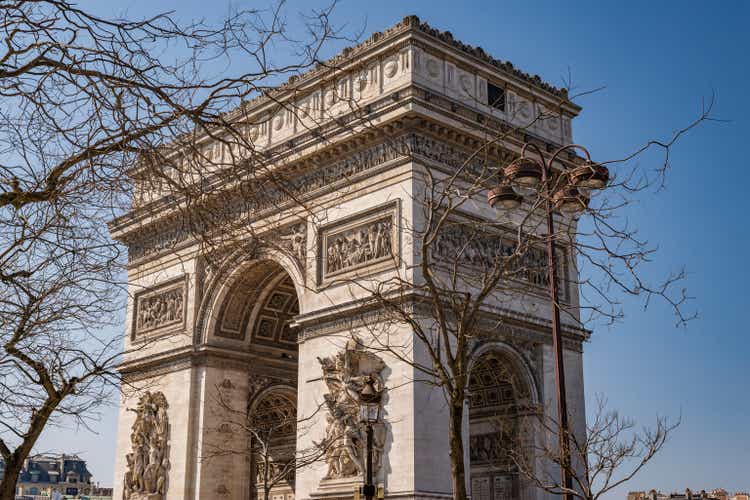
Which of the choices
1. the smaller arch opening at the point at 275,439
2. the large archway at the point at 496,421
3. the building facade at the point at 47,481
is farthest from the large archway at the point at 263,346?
the building facade at the point at 47,481

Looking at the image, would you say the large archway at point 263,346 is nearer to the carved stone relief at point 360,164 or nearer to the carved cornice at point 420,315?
the carved stone relief at point 360,164

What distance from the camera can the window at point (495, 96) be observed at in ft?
83.1

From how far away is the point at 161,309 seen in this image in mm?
29672

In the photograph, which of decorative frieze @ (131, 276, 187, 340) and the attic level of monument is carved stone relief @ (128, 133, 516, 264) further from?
decorative frieze @ (131, 276, 187, 340)

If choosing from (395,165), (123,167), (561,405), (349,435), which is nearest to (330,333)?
(349,435)

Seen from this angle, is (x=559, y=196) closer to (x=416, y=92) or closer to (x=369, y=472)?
(x=369, y=472)

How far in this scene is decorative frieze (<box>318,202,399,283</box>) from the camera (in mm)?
Result: 22891

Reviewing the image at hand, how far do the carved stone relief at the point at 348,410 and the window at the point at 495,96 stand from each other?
7.21 metres

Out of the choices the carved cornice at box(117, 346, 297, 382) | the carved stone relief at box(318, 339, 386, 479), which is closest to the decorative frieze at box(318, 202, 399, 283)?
the carved stone relief at box(318, 339, 386, 479)

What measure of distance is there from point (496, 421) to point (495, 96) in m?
8.20

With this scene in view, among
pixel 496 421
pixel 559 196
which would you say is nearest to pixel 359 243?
pixel 496 421

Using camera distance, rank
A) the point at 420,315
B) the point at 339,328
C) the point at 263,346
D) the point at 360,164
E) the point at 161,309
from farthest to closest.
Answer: the point at 161,309 < the point at 263,346 < the point at 360,164 < the point at 339,328 < the point at 420,315

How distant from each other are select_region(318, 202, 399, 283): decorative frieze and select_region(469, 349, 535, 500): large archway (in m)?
3.49

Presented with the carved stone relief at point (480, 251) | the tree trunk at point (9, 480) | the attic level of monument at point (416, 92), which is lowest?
the tree trunk at point (9, 480)
